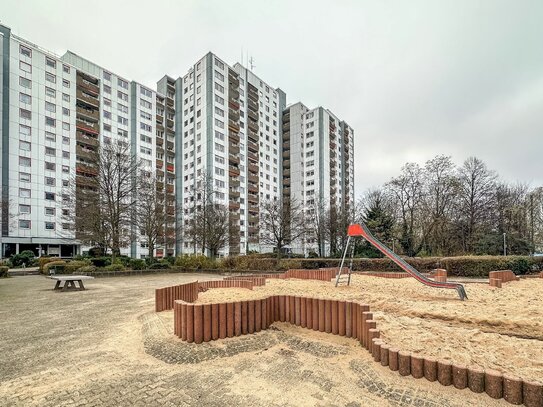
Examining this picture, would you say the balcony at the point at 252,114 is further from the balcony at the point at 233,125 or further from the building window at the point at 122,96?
the building window at the point at 122,96

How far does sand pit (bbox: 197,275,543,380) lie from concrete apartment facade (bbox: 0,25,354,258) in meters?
24.7

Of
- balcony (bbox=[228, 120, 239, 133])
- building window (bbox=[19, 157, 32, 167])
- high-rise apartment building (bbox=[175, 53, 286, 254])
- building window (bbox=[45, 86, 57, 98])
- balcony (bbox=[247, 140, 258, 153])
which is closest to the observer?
building window (bbox=[19, 157, 32, 167])

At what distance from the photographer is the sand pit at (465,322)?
15.0ft

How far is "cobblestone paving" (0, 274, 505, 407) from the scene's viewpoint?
371cm

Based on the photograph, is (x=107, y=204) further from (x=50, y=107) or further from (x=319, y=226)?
(x=50, y=107)

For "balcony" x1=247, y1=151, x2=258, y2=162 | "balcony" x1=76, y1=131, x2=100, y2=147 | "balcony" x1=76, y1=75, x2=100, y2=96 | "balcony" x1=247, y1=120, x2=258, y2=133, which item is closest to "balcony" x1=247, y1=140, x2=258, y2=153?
"balcony" x1=247, y1=151, x2=258, y2=162

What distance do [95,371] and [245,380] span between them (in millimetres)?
2308

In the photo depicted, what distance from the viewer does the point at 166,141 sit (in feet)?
200

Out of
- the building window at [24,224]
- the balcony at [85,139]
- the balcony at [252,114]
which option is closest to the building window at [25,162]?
the balcony at [85,139]

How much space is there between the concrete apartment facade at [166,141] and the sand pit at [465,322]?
24.7m

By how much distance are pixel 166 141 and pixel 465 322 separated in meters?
61.6

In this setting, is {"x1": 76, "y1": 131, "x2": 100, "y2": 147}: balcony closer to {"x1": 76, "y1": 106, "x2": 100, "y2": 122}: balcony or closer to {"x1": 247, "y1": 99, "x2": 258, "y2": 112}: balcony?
{"x1": 76, "y1": 106, "x2": 100, "y2": 122}: balcony

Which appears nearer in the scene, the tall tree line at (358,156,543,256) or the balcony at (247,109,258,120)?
the tall tree line at (358,156,543,256)

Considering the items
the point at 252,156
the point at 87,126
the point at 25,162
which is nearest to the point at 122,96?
the point at 87,126
